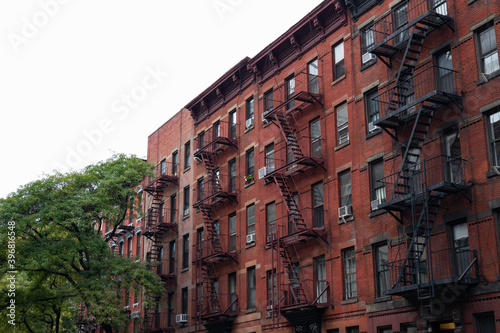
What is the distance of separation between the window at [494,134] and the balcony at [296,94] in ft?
33.9

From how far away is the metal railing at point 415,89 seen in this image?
23.6 meters

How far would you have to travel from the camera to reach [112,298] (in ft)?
119

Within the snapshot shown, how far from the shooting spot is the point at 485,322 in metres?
20.8

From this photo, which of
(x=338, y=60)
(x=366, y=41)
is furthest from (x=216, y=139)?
(x=366, y=41)

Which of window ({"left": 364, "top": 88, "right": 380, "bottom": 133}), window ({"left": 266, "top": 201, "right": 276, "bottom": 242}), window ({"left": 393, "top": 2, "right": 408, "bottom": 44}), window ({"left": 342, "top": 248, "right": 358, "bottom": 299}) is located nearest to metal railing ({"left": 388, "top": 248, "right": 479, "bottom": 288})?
window ({"left": 342, "top": 248, "right": 358, "bottom": 299})

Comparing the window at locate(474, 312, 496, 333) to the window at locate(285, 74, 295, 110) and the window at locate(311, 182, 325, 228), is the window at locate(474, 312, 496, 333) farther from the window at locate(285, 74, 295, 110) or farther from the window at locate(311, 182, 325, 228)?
the window at locate(285, 74, 295, 110)

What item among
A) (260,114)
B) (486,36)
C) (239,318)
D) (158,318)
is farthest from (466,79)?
(158,318)

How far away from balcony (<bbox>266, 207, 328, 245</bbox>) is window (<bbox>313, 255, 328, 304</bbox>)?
1.16 meters

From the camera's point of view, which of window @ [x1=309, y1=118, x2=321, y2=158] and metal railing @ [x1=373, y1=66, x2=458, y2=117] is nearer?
metal railing @ [x1=373, y1=66, x2=458, y2=117]

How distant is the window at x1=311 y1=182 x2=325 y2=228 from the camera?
29.7 metres

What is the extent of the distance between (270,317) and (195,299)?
8799 millimetres

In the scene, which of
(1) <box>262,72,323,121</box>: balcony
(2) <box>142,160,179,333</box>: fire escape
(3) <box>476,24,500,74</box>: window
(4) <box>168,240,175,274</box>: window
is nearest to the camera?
(3) <box>476,24,500,74</box>: window

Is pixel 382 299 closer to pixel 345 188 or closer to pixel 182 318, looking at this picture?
pixel 345 188

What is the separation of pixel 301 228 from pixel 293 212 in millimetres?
1704
